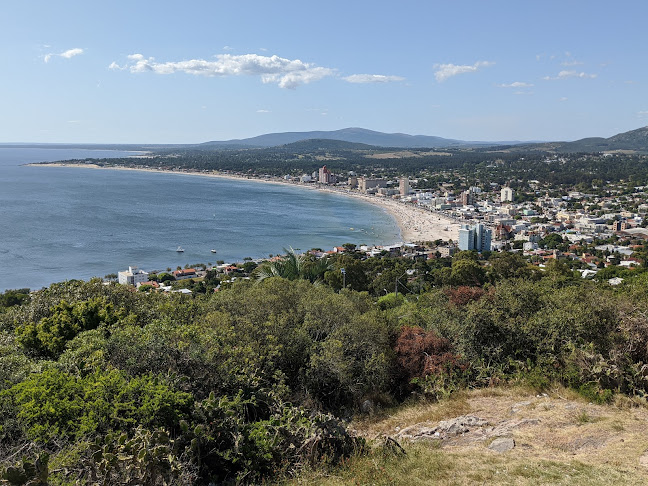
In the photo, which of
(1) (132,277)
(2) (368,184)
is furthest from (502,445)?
(2) (368,184)

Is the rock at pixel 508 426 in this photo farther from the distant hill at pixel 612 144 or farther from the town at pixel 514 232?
the distant hill at pixel 612 144

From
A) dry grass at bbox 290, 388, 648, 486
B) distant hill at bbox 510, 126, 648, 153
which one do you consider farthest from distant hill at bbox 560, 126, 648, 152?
dry grass at bbox 290, 388, 648, 486

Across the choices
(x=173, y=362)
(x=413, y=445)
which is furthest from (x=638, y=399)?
(x=173, y=362)

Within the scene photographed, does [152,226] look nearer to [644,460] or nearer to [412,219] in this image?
[412,219]

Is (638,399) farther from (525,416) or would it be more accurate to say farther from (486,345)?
(486,345)

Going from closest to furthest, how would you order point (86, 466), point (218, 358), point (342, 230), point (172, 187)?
point (86, 466) → point (218, 358) → point (342, 230) → point (172, 187)

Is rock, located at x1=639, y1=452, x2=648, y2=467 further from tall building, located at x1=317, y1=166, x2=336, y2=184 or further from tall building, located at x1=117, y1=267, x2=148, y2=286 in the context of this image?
tall building, located at x1=317, y1=166, x2=336, y2=184
